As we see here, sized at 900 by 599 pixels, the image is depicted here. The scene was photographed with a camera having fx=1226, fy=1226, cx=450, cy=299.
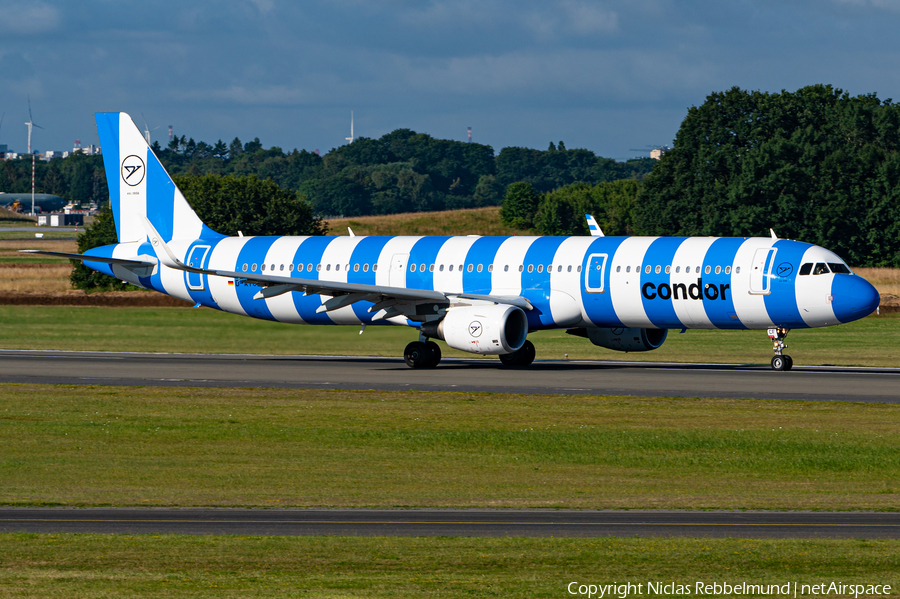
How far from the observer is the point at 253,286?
4484 centimetres

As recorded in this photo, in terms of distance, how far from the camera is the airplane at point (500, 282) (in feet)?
124

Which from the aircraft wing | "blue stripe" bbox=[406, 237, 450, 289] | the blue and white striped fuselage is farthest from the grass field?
"blue stripe" bbox=[406, 237, 450, 289]

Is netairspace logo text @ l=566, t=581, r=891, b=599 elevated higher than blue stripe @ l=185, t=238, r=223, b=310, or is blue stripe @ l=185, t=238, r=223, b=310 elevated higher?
blue stripe @ l=185, t=238, r=223, b=310

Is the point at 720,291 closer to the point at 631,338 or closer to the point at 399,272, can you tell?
the point at 631,338

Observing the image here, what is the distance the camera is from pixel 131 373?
3850 cm

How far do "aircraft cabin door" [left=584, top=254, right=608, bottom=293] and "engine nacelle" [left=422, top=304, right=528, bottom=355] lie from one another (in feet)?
7.71

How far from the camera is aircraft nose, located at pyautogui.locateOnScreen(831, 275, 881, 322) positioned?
37.0 metres

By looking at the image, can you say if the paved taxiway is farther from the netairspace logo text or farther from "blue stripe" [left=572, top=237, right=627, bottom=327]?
"blue stripe" [left=572, top=237, right=627, bottom=327]

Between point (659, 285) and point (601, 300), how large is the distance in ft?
6.42

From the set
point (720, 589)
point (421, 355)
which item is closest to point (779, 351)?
point (421, 355)

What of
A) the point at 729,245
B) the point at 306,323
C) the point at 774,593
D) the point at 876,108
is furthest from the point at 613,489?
the point at 876,108

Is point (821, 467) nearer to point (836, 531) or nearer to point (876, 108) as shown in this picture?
point (836, 531)

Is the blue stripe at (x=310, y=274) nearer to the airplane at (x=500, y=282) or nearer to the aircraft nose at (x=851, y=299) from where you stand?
the airplane at (x=500, y=282)

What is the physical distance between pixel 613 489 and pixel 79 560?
8.77 metres
